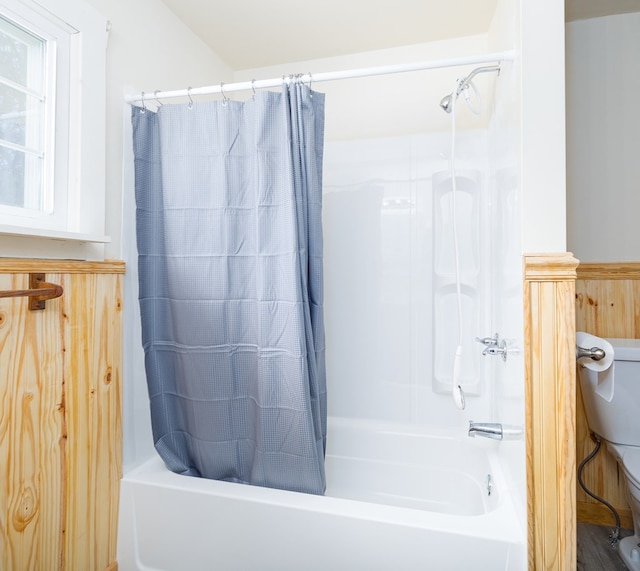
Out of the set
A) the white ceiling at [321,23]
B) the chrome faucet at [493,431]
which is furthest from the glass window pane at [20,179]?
the chrome faucet at [493,431]

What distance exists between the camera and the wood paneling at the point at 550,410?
1.07m

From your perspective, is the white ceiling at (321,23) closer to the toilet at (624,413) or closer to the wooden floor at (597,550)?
the toilet at (624,413)

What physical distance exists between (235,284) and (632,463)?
170 cm

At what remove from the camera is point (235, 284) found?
149cm

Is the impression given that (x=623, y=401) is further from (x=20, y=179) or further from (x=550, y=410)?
(x=20, y=179)

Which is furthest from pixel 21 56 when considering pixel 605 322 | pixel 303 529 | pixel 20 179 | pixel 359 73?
pixel 605 322

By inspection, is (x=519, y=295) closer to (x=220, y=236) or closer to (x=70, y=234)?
(x=220, y=236)

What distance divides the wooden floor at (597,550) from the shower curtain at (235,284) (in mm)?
1232

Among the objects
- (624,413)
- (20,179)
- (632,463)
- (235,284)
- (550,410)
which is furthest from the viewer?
(624,413)

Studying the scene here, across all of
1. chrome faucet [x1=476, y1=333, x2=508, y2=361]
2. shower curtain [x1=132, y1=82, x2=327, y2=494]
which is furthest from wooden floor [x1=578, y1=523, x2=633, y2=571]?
shower curtain [x1=132, y1=82, x2=327, y2=494]

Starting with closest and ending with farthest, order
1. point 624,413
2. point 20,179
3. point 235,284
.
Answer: point 20,179, point 235,284, point 624,413

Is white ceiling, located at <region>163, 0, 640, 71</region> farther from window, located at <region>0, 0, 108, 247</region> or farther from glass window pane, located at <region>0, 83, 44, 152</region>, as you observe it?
glass window pane, located at <region>0, 83, 44, 152</region>

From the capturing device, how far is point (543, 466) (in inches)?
42.7

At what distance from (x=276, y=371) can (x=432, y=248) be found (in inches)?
39.5
